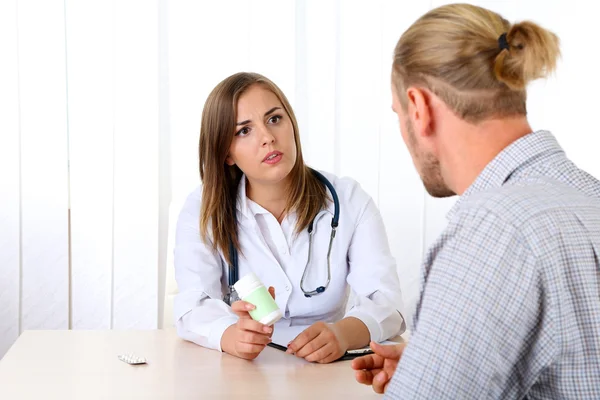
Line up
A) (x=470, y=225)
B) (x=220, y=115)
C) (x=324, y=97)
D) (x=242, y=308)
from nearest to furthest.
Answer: (x=470, y=225) < (x=242, y=308) < (x=220, y=115) < (x=324, y=97)

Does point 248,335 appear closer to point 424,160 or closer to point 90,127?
point 424,160

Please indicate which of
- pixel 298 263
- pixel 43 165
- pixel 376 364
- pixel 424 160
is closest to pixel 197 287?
pixel 298 263

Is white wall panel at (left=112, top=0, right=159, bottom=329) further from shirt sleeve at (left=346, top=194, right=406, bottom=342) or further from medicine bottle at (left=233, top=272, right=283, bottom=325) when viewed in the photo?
medicine bottle at (left=233, top=272, right=283, bottom=325)

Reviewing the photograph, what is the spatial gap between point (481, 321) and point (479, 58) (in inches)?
14.2

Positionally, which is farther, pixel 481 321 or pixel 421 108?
pixel 421 108

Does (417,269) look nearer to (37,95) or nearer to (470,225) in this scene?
(37,95)

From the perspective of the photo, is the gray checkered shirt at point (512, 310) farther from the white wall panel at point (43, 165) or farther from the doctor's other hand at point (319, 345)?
the white wall panel at point (43, 165)

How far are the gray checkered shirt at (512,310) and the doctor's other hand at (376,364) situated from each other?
0.40 metres

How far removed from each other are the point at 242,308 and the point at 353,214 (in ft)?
2.06

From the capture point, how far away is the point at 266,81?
1.95 meters

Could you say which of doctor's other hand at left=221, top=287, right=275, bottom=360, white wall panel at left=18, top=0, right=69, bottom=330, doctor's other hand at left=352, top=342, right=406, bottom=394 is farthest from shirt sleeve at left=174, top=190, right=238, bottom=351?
white wall panel at left=18, top=0, right=69, bottom=330

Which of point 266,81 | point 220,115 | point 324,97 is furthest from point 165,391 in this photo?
point 324,97

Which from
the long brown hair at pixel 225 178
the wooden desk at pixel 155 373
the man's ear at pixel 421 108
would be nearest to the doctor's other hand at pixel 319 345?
the wooden desk at pixel 155 373

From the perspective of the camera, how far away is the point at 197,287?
177 cm
